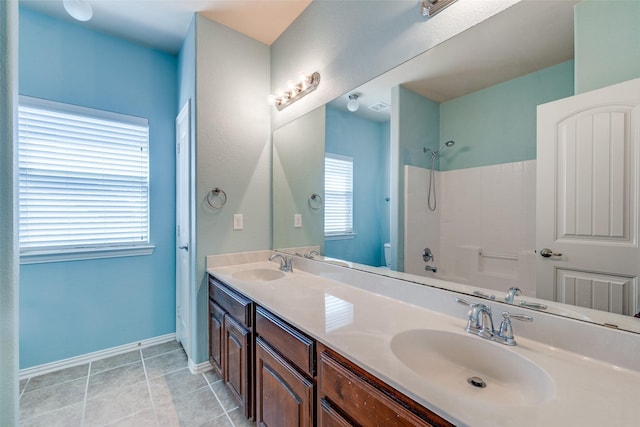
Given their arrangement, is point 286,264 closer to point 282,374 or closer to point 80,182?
point 282,374

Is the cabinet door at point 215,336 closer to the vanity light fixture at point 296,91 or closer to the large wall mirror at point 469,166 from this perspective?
the large wall mirror at point 469,166

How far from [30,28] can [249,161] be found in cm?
180

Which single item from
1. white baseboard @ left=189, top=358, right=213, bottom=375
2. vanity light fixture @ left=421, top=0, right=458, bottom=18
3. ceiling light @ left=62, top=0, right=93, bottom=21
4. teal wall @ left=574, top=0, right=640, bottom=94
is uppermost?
ceiling light @ left=62, top=0, right=93, bottom=21

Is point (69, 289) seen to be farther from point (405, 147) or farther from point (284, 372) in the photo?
point (405, 147)

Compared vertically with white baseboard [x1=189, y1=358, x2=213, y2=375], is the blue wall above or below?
above

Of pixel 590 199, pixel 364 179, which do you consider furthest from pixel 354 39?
pixel 590 199

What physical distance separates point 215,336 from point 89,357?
1205mm

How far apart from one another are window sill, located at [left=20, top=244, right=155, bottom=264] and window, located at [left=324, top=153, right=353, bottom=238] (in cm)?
170

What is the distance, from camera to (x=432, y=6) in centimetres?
113

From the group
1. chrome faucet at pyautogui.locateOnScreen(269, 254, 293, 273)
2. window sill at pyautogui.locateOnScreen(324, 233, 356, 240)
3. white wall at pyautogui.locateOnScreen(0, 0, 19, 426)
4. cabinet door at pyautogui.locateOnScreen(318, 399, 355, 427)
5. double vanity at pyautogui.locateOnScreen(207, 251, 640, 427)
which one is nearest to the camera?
white wall at pyautogui.locateOnScreen(0, 0, 19, 426)

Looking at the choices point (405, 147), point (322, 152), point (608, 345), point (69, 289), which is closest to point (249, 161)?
point (322, 152)

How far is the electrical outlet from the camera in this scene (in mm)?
2145

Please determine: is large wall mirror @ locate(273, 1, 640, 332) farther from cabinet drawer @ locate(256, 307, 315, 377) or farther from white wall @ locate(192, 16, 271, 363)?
white wall @ locate(192, 16, 271, 363)

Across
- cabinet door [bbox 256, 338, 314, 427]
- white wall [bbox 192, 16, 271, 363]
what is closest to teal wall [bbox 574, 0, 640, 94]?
cabinet door [bbox 256, 338, 314, 427]
